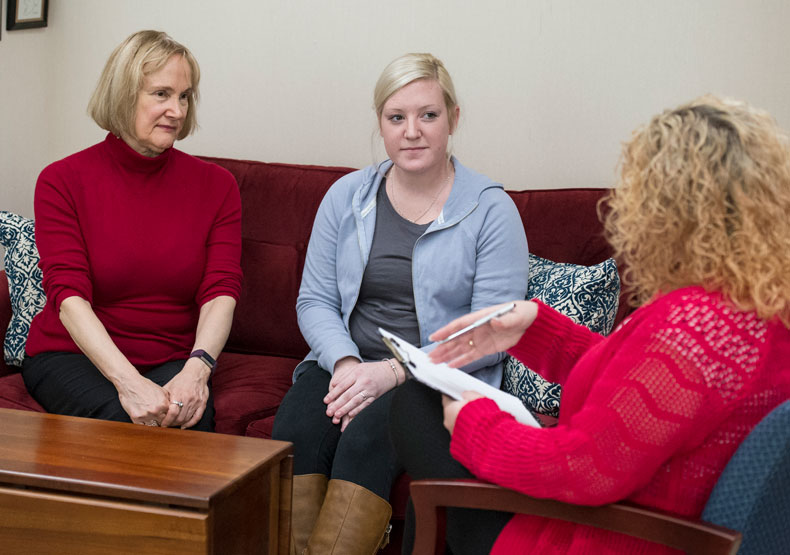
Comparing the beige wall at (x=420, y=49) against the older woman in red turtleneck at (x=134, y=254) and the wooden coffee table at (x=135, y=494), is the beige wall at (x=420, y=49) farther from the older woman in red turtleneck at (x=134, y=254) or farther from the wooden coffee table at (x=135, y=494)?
the wooden coffee table at (x=135, y=494)

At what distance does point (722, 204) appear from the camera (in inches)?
→ 41.7

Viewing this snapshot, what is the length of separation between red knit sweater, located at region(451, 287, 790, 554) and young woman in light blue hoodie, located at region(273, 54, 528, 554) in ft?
2.21

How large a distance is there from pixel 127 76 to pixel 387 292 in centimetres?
84

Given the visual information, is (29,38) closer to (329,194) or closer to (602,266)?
(329,194)

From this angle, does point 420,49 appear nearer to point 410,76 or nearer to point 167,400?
point 410,76

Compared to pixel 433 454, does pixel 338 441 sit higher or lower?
lower

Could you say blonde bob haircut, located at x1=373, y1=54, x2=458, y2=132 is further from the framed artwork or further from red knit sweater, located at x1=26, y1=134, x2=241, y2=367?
the framed artwork

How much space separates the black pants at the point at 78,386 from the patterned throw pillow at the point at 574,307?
29.9 inches

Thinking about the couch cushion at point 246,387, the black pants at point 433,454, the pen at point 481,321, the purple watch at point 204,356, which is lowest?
the couch cushion at point 246,387

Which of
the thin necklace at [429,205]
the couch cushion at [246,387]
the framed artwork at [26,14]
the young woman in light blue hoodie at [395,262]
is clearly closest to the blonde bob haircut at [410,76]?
the young woman in light blue hoodie at [395,262]

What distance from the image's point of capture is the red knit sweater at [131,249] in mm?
2025

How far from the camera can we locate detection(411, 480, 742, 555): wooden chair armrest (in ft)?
3.37

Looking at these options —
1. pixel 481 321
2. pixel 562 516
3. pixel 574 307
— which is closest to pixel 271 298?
pixel 574 307

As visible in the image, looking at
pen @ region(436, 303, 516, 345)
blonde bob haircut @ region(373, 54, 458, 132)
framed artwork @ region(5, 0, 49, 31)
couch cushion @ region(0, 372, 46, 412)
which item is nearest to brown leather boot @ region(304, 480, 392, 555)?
pen @ region(436, 303, 516, 345)
